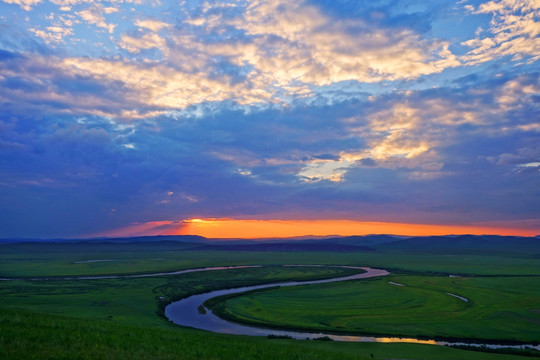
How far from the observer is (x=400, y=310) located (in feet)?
188

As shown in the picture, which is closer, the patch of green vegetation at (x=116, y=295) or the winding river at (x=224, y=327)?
the winding river at (x=224, y=327)

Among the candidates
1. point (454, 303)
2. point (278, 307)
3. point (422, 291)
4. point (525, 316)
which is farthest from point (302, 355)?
point (422, 291)

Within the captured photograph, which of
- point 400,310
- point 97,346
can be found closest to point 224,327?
point 400,310

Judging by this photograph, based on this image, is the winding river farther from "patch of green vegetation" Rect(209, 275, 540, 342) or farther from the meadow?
the meadow

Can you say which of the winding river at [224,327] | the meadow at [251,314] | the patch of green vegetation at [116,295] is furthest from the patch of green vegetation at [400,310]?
the patch of green vegetation at [116,295]

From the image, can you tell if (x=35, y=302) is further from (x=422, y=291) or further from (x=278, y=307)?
(x=422, y=291)

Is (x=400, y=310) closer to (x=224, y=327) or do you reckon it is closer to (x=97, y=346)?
(x=224, y=327)

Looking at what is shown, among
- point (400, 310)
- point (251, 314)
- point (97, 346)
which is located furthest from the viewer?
point (400, 310)

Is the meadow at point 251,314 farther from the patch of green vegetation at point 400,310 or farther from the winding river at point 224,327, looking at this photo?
the winding river at point 224,327

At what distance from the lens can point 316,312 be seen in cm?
5634

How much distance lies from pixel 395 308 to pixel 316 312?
45.3ft

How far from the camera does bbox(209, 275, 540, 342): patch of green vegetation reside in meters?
46.0

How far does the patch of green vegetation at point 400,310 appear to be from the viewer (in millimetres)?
45969

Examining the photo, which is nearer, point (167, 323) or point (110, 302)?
point (167, 323)
